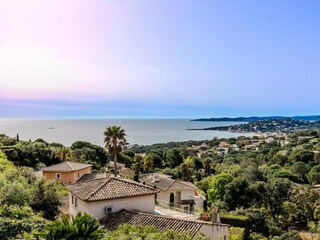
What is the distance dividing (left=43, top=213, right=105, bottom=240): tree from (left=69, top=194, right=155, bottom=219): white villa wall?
22.2 ft

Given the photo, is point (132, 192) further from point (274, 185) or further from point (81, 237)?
point (274, 185)

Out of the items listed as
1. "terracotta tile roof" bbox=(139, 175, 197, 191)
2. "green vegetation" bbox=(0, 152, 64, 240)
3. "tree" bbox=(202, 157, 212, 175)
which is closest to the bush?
"green vegetation" bbox=(0, 152, 64, 240)

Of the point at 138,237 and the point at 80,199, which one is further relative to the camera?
the point at 80,199

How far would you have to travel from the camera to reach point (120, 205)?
1870cm

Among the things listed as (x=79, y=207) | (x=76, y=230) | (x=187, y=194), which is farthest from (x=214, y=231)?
(x=187, y=194)

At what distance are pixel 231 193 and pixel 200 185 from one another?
16908 mm

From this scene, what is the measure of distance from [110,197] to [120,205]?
0.83 m

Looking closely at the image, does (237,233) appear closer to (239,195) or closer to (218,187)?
(239,195)

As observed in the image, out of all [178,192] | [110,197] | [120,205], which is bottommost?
[178,192]

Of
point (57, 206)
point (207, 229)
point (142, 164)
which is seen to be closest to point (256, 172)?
point (142, 164)

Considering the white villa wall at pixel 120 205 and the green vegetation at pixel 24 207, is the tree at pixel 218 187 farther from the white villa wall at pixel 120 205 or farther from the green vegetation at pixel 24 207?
the white villa wall at pixel 120 205

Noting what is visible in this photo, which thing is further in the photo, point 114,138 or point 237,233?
point 114,138

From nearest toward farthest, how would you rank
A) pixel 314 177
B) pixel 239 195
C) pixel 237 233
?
pixel 237 233 → pixel 239 195 → pixel 314 177

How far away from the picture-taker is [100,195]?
720 inches
